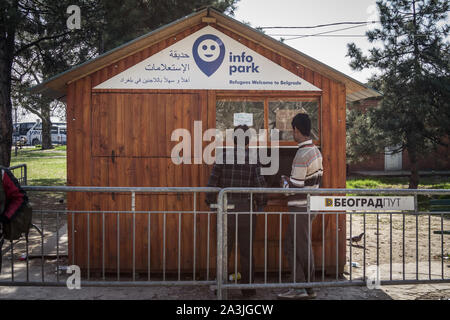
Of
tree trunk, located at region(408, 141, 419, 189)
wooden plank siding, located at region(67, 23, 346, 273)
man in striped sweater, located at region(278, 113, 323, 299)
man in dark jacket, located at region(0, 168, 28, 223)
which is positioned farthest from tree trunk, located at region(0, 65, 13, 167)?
tree trunk, located at region(408, 141, 419, 189)

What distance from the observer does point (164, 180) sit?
6242mm

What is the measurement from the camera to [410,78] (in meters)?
14.5

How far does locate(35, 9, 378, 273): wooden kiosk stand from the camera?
619cm

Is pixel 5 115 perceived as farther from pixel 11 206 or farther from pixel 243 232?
pixel 243 232

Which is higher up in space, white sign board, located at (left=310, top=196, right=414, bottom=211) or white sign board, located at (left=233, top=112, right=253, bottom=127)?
white sign board, located at (left=233, top=112, right=253, bottom=127)

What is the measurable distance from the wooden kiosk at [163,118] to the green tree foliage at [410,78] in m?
9.06

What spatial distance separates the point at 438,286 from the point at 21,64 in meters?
13.6

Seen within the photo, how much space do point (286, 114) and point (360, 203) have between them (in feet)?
6.69

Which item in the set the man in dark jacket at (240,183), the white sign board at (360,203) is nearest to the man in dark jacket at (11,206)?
the man in dark jacket at (240,183)

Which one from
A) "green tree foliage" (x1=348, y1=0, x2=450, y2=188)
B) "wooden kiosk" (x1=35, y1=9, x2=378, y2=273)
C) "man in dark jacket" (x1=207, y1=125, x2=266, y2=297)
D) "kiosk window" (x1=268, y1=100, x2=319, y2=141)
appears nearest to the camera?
"man in dark jacket" (x1=207, y1=125, x2=266, y2=297)

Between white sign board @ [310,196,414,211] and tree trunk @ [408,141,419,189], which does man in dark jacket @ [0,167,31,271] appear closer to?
white sign board @ [310,196,414,211]

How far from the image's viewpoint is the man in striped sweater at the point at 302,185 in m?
5.09

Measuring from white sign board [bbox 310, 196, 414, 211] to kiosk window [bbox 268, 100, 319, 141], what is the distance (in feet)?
5.58

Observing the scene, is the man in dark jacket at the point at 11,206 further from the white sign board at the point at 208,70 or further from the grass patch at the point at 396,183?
the grass patch at the point at 396,183
